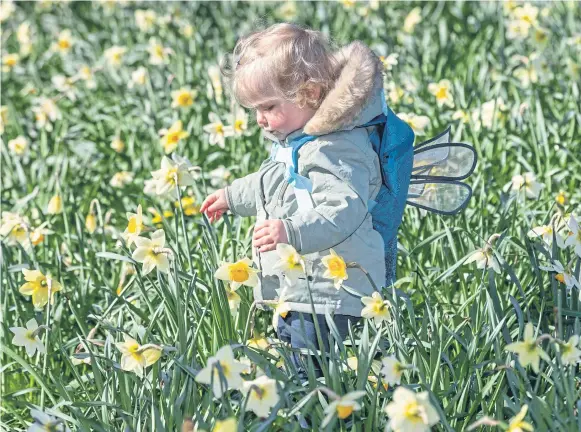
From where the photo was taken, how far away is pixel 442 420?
1966 mm

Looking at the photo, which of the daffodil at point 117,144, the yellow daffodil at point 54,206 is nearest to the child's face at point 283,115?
the yellow daffodil at point 54,206

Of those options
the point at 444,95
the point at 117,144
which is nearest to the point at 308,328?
the point at 444,95

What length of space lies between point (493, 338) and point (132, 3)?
4391 millimetres

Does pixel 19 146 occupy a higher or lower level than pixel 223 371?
lower

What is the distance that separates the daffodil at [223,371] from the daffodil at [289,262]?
0.36m

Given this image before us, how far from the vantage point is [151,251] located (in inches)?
92.1

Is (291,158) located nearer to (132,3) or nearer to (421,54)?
(421,54)

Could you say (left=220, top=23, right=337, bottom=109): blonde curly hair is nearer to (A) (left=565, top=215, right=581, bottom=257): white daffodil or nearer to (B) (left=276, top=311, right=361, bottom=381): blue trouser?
(B) (left=276, top=311, right=361, bottom=381): blue trouser

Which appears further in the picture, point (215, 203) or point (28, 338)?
point (215, 203)

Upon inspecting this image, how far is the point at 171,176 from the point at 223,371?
889mm

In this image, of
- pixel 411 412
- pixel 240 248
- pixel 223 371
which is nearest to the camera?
pixel 411 412

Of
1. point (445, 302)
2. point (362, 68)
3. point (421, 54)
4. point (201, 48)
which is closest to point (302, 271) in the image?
point (362, 68)

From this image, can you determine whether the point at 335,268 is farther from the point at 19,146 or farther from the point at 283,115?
the point at 19,146

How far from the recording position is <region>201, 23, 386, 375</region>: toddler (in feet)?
7.50
